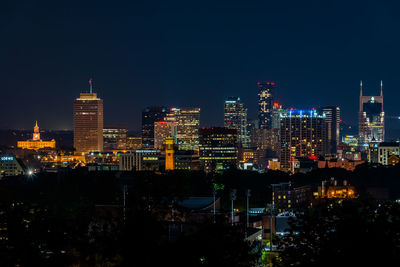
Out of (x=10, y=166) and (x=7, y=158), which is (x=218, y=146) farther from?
(x=7, y=158)

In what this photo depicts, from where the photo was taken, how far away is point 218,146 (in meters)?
162

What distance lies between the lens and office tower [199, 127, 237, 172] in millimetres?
159875

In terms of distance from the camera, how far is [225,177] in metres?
95.1

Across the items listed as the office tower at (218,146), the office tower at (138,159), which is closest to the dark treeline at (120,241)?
the office tower at (138,159)

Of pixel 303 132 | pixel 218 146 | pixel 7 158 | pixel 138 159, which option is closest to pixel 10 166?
pixel 7 158

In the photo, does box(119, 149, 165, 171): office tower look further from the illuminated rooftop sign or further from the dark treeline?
the dark treeline

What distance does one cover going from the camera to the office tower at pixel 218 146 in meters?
160

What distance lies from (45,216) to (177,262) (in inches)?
237

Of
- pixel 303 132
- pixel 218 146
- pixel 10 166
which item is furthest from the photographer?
pixel 303 132

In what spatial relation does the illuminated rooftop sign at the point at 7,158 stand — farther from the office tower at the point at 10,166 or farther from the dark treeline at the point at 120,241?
the dark treeline at the point at 120,241

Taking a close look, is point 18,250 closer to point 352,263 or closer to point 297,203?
point 352,263

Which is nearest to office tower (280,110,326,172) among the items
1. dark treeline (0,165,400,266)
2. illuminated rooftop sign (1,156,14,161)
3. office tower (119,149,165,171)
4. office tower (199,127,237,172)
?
office tower (199,127,237,172)

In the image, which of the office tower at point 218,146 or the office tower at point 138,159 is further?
the office tower at point 218,146

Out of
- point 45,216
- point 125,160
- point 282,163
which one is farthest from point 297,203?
point 282,163
